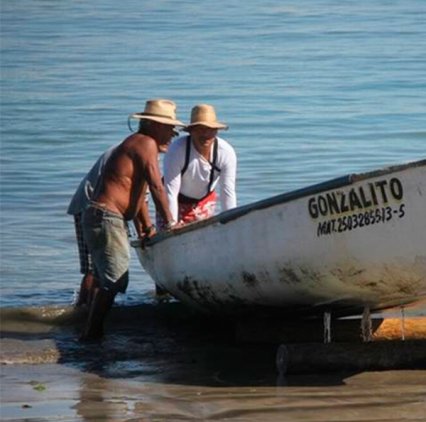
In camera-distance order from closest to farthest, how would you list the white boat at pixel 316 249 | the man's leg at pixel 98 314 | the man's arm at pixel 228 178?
the white boat at pixel 316 249 < the man's leg at pixel 98 314 < the man's arm at pixel 228 178

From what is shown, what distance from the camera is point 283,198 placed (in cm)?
951

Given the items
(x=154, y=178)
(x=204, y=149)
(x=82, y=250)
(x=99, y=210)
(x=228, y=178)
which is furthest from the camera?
(x=82, y=250)

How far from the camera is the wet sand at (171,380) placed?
8711 millimetres

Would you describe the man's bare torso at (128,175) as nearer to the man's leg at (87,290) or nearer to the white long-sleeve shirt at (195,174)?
the white long-sleeve shirt at (195,174)

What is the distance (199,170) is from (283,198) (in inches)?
63.0

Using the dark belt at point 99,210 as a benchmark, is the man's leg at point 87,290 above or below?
below

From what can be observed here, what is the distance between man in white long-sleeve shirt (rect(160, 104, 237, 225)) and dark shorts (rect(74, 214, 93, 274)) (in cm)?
65

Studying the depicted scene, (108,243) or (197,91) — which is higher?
(197,91)

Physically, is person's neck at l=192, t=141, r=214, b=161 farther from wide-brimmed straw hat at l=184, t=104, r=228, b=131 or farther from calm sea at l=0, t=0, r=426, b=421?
calm sea at l=0, t=0, r=426, b=421

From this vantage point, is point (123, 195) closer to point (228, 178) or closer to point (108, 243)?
point (108, 243)

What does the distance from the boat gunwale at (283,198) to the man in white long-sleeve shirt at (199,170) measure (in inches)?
12.4

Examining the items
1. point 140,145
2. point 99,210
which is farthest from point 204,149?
point 99,210

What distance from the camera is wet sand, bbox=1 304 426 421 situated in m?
8.71

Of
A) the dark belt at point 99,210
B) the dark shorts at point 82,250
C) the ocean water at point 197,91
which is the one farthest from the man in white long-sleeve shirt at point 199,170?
the ocean water at point 197,91
